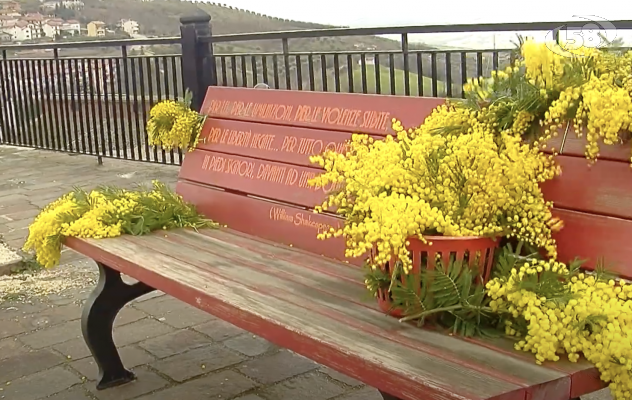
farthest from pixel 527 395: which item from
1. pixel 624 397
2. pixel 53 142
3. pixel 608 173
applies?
pixel 53 142

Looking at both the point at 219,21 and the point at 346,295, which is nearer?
the point at 346,295

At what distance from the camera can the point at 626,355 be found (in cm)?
172

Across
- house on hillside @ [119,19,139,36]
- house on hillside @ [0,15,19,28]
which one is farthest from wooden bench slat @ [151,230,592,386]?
house on hillside @ [0,15,19,28]

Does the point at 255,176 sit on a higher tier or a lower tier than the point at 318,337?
higher

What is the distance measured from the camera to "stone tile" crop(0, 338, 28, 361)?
150 inches

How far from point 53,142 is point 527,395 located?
901 centimetres

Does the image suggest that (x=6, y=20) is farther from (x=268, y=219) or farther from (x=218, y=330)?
(x=268, y=219)

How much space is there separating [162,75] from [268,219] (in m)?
5.02

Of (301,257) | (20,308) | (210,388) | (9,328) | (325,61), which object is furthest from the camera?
(325,61)

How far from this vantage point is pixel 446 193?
2.08m

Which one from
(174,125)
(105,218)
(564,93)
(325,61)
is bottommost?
(105,218)

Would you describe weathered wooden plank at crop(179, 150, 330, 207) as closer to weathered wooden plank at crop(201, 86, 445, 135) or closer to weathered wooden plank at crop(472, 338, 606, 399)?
weathered wooden plank at crop(201, 86, 445, 135)

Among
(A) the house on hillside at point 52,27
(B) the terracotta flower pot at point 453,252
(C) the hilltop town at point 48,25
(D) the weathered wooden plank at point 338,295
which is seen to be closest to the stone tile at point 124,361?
(D) the weathered wooden plank at point 338,295

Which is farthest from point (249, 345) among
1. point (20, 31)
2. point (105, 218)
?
point (20, 31)
